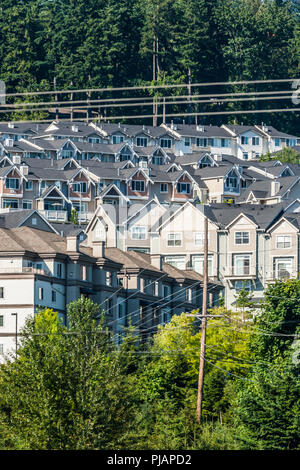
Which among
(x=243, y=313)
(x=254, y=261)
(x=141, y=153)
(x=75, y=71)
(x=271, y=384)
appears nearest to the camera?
(x=271, y=384)

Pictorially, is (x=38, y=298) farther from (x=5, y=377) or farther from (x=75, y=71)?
(x=75, y=71)

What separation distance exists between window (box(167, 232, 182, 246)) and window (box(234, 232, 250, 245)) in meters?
4.83

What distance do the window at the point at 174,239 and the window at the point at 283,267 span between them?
27.7ft

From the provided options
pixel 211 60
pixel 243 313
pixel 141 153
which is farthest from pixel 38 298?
pixel 211 60

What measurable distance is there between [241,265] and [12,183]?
34371mm

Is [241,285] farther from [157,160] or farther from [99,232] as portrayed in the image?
[157,160]

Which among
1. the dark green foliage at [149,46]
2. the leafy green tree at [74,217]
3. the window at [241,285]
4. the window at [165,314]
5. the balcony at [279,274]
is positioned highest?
the dark green foliage at [149,46]

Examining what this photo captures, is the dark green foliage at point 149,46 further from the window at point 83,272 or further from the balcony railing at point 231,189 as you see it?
the window at point 83,272

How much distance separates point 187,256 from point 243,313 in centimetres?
1941

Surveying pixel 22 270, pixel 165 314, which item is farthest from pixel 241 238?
pixel 22 270

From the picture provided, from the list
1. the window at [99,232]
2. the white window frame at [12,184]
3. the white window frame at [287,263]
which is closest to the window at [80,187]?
the white window frame at [12,184]

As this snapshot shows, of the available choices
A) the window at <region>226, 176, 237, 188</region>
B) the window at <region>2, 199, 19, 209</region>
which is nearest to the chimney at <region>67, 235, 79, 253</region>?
the window at <region>2, 199, 19, 209</region>

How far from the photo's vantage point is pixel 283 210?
118 m

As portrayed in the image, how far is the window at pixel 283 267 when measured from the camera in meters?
110
